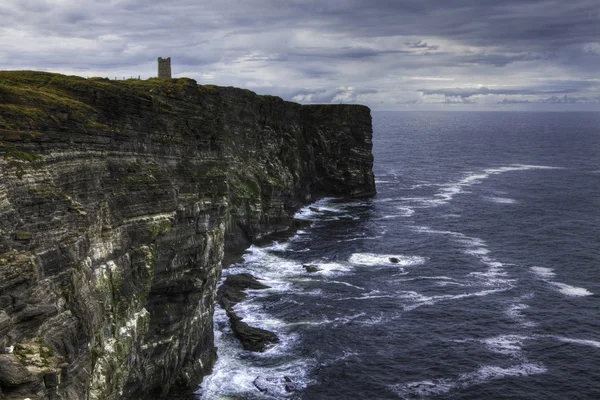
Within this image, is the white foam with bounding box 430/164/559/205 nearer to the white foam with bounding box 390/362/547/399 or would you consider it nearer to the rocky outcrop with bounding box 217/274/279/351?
the rocky outcrop with bounding box 217/274/279/351

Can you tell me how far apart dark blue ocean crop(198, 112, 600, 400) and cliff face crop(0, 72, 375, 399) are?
8.79m

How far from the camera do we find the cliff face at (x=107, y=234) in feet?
98.3

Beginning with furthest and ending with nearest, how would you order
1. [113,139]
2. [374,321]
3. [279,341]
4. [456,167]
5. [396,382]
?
1. [456,167]
2. [374,321]
3. [279,341]
4. [396,382]
5. [113,139]

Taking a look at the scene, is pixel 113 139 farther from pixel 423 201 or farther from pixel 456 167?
pixel 456 167

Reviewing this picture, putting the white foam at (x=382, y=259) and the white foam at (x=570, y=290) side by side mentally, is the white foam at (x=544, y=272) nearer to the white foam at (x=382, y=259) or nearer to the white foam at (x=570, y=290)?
the white foam at (x=570, y=290)

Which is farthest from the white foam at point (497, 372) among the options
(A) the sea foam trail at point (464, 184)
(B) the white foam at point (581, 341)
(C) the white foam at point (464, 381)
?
(A) the sea foam trail at point (464, 184)

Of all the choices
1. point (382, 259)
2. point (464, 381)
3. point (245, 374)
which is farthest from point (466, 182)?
point (245, 374)

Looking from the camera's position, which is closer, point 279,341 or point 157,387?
point 157,387

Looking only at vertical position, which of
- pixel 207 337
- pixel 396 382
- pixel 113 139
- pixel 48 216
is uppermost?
pixel 113 139

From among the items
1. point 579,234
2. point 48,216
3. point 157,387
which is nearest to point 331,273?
point 157,387

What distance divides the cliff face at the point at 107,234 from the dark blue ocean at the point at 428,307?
879 cm

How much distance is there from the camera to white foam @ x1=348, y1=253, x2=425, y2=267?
289 ft

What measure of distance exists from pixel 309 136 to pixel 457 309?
8000 centimetres

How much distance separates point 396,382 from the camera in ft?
175
